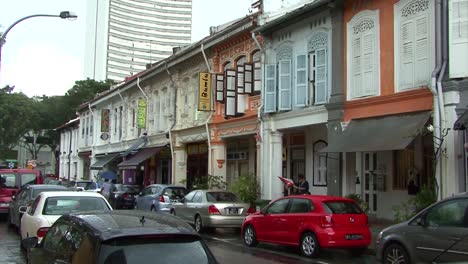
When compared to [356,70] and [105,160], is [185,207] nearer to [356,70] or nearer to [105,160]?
[356,70]

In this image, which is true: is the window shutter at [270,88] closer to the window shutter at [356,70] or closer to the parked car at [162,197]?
the window shutter at [356,70]

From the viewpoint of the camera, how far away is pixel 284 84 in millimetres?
20734

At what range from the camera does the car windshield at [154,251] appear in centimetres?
460

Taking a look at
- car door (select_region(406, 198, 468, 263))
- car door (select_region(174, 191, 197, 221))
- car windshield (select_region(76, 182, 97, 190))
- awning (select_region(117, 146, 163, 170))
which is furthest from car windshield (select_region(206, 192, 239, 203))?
awning (select_region(117, 146, 163, 170))

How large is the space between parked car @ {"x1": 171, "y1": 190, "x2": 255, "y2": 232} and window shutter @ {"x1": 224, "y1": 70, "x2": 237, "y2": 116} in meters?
6.20

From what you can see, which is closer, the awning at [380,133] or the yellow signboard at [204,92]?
the awning at [380,133]

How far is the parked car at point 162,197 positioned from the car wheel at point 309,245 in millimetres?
8361

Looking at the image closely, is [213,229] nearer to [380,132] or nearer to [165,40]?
[380,132]

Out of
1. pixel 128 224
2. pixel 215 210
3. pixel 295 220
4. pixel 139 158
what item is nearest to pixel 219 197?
pixel 215 210

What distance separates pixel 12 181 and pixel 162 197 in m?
6.02

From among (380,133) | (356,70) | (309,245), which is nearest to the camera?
(309,245)

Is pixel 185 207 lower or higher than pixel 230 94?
lower

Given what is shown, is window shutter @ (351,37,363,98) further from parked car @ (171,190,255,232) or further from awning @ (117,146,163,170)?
awning @ (117,146,163,170)

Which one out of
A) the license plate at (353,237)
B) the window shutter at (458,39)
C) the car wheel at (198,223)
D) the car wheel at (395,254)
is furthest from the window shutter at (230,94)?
the car wheel at (395,254)
